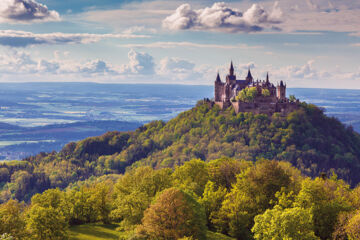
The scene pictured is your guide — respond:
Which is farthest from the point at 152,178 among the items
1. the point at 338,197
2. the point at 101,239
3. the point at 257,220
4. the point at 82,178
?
the point at 82,178

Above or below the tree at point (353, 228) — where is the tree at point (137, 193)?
below

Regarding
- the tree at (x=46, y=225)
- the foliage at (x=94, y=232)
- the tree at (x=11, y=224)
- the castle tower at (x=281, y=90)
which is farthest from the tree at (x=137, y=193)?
the castle tower at (x=281, y=90)

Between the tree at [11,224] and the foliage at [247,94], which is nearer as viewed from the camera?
the tree at [11,224]

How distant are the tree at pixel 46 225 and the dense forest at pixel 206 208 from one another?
0.12 meters

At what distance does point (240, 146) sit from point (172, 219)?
400 feet

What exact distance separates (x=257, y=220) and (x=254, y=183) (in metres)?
10.1

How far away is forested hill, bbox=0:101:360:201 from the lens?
155m

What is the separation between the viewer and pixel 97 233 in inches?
2362

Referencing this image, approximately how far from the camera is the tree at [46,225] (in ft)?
167

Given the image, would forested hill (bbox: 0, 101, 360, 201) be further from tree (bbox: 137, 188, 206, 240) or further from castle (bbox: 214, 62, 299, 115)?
tree (bbox: 137, 188, 206, 240)

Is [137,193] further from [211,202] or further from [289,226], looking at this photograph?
[289,226]

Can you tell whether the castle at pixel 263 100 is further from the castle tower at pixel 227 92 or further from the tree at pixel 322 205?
the tree at pixel 322 205

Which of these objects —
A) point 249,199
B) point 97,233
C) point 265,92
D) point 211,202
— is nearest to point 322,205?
point 249,199

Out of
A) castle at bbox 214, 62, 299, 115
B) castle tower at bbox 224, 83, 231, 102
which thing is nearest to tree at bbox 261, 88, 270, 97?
castle at bbox 214, 62, 299, 115
